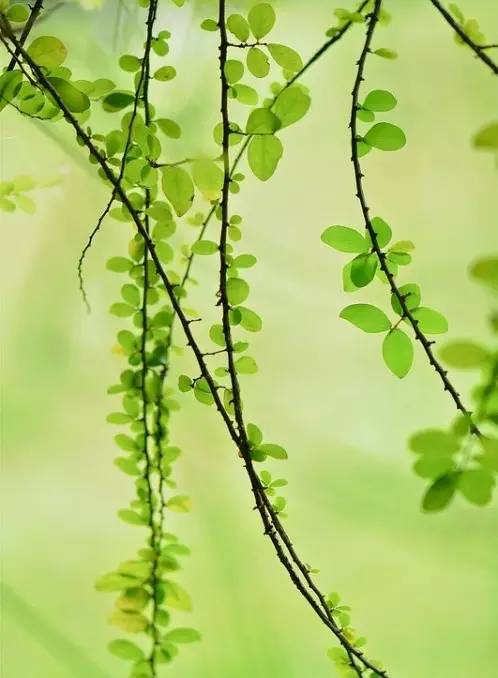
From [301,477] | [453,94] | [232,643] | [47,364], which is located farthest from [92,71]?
[232,643]

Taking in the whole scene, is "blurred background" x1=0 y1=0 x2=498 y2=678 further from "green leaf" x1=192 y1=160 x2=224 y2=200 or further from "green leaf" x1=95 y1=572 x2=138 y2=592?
"green leaf" x1=192 y1=160 x2=224 y2=200

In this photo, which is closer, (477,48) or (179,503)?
(477,48)

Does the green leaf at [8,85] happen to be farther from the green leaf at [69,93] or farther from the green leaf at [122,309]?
the green leaf at [122,309]

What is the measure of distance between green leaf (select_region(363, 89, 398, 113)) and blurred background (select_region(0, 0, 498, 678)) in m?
0.56

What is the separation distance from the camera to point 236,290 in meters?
0.61

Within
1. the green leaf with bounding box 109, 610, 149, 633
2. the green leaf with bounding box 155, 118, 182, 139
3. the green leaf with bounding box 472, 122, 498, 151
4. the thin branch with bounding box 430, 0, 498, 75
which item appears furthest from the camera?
the green leaf with bounding box 109, 610, 149, 633

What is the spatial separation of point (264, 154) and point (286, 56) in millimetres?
106

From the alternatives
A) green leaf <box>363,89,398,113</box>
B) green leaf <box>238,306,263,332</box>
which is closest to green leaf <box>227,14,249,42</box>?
green leaf <box>363,89,398,113</box>

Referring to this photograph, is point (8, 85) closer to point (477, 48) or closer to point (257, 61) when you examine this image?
point (257, 61)

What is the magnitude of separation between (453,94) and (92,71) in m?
0.57

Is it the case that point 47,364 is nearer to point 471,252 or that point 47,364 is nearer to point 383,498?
point 383,498

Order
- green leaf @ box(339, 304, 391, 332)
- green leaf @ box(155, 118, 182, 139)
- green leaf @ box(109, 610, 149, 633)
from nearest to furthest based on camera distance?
green leaf @ box(339, 304, 391, 332) → green leaf @ box(155, 118, 182, 139) → green leaf @ box(109, 610, 149, 633)

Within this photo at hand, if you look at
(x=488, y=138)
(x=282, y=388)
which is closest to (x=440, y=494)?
(x=488, y=138)

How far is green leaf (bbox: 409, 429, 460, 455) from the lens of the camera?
309 mm
